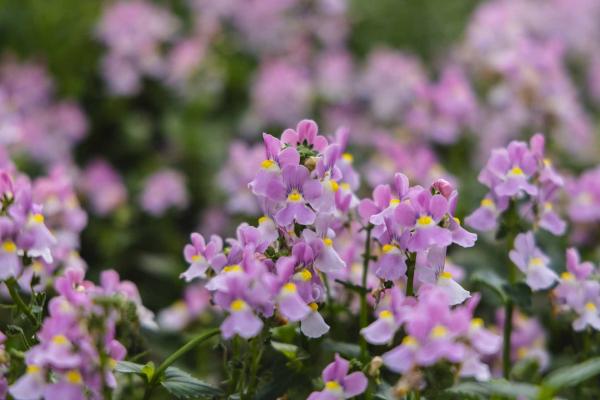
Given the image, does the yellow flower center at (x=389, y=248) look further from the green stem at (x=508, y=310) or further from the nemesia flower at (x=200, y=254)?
the green stem at (x=508, y=310)

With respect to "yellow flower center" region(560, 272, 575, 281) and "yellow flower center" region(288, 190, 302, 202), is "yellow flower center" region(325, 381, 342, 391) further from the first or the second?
"yellow flower center" region(560, 272, 575, 281)

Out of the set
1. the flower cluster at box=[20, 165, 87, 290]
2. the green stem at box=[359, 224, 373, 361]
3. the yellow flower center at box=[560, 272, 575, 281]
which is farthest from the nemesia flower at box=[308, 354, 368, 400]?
the flower cluster at box=[20, 165, 87, 290]

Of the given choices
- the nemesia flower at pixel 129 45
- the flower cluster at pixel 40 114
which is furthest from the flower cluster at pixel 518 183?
the nemesia flower at pixel 129 45

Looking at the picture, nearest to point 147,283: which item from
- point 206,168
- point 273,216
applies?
point 206,168

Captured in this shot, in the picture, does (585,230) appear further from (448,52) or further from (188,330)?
(448,52)

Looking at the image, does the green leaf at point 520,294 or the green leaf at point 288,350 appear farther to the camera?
the green leaf at point 520,294
